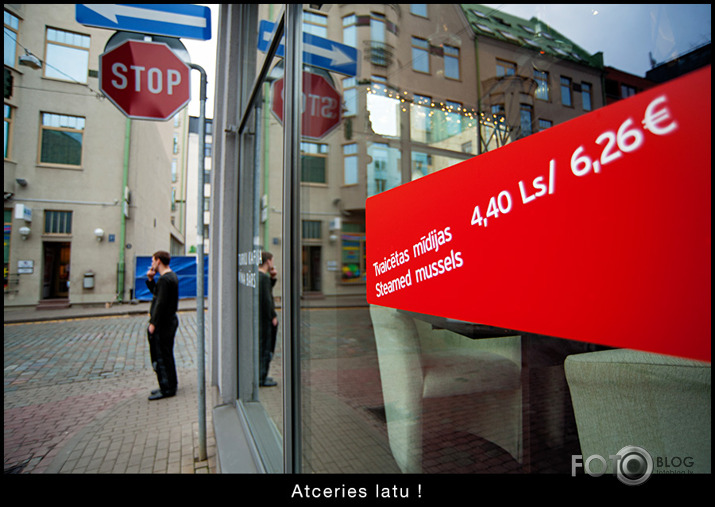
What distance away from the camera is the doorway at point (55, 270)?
6.31 metres

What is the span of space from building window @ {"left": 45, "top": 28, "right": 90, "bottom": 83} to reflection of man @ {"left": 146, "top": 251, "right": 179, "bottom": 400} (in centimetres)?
238


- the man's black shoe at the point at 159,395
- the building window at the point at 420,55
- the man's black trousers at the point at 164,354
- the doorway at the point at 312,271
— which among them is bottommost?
the man's black shoe at the point at 159,395

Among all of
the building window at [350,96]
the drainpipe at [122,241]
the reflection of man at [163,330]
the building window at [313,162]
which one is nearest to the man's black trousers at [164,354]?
the reflection of man at [163,330]

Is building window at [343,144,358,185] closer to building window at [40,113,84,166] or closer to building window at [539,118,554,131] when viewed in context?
building window at [539,118,554,131]

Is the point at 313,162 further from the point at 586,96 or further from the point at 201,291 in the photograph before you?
the point at 201,291

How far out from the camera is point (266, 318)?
123 inches

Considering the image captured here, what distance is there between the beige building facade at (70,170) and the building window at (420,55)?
111 inches

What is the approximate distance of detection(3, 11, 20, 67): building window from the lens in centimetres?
306

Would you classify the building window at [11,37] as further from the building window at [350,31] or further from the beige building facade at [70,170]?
the building window at [350,31]

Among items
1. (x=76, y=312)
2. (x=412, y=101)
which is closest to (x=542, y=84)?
(x=412, y=101)

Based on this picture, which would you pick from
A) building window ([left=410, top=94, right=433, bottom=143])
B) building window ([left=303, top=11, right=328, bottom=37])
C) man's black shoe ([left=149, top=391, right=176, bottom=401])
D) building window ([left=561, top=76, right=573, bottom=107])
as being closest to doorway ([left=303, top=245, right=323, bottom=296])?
building window ([left=410, top=94, right=433, bottom=143])

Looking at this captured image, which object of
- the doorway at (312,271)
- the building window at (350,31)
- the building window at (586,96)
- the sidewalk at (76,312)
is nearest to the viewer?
the building window at (586,96)

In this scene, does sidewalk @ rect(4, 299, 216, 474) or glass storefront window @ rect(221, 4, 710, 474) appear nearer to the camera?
glass storefront window @ rect(221, 4, 710, 474)
